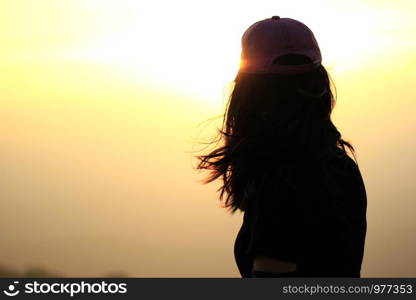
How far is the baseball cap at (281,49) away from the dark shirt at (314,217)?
39 cm

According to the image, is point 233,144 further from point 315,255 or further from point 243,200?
point 315,255

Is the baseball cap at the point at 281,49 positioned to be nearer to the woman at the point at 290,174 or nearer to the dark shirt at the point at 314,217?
the woman at the point at 290,174

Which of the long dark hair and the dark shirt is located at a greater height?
the long dark hair

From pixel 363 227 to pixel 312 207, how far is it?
236 millimetres

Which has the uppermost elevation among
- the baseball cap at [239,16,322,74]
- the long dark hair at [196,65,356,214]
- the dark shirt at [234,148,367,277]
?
the baseball cap at [239,16,322,74]

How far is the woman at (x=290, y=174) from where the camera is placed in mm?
2297

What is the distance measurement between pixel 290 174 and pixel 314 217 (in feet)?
0.58

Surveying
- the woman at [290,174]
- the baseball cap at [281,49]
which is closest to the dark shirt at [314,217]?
the woman at [290,174]

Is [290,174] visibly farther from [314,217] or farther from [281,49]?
[281,49]

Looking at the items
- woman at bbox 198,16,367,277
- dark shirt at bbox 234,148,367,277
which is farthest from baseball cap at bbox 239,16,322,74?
dark shirt at bbox 234,148,367,277

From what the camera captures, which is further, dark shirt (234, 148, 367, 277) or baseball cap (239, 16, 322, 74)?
baseball cap (239, 16, 322, 74)

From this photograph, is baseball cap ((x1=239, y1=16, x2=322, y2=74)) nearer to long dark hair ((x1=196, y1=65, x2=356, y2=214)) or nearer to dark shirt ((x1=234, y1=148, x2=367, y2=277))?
long dark hair ((x1=196, y1=65, x2=356, y2=214))

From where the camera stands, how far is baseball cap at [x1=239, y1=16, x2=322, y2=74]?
248 centimetres

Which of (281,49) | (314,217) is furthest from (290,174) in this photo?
(281,49)
